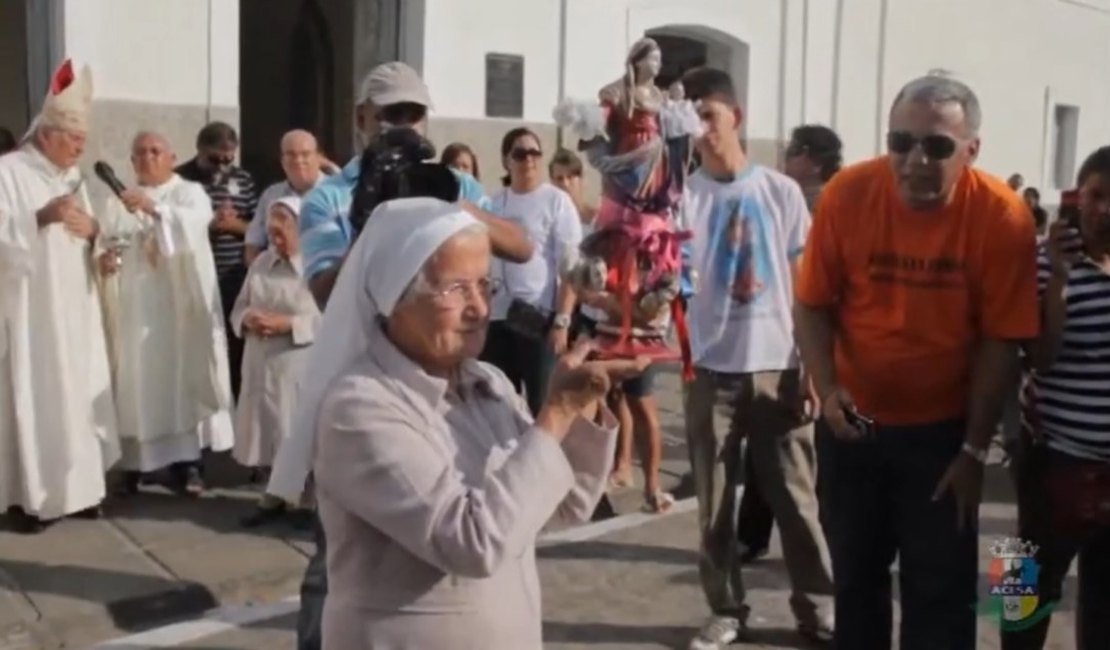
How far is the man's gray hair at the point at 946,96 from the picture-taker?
3734 mm

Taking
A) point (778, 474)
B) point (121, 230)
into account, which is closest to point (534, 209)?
point (121, 230)

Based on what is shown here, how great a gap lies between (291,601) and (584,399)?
11.7 feet

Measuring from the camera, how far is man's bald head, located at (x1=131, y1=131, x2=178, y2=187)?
7.04 m

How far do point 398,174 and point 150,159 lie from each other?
11.7ft

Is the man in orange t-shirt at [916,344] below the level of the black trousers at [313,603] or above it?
above

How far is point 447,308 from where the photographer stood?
260 centimetres

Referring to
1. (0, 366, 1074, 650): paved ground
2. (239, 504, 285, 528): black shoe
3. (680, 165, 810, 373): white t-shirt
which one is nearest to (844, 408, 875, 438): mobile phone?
(680, 165, 810, 373): white t-shirt

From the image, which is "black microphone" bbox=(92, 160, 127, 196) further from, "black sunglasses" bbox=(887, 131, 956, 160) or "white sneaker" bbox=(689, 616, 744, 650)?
"black sunglasses" bbox=(887, 131, 956, 160)

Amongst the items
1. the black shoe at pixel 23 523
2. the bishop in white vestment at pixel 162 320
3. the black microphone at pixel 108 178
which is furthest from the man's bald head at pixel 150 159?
the black shoe at pixel 23 523

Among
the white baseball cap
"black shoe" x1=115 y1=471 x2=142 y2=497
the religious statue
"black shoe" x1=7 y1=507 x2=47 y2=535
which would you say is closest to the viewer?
the religious statue

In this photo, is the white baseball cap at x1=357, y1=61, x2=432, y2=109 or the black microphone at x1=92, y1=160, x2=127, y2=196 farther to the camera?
the black microphone at x1=92, y1=160, x2=127, y2=196

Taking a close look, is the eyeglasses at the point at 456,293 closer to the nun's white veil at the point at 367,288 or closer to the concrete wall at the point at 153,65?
the nun's white veil at the point at 367,288

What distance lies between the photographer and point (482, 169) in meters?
10.8

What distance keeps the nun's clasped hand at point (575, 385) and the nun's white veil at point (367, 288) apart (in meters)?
0.32
